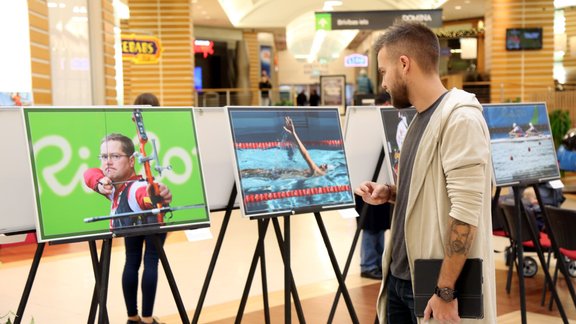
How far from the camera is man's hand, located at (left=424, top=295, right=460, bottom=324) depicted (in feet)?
8.11

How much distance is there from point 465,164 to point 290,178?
1.57 m

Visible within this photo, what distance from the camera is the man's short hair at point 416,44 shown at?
260 centimetres

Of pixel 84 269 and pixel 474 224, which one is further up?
pixel 474 224

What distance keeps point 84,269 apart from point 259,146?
3919 millimetres

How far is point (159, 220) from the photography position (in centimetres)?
336

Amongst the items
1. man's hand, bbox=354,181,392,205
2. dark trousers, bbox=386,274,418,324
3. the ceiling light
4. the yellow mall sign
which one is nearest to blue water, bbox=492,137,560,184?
man's hand, bbox=354,181,392,205

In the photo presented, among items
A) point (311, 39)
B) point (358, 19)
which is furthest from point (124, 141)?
point (311, 39)

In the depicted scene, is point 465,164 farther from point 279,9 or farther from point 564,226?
point 279,9

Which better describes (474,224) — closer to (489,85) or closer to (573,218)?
(573,218)

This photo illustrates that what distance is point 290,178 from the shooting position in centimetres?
389

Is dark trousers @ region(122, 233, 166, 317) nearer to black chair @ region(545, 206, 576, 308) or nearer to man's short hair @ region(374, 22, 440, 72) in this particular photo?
man's short hair @ region(374, 22, 440, 72)

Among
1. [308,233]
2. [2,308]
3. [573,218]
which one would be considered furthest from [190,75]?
[573,218]

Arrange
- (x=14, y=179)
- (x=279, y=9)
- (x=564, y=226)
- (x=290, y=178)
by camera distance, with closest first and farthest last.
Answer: (x=14, y=179)
(x=290, y=178)
(x=564, y=226)
(x=279, y=9)

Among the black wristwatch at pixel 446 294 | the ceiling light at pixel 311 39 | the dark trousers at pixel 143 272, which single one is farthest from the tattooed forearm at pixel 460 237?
the ceiling light at pixel 311 39
